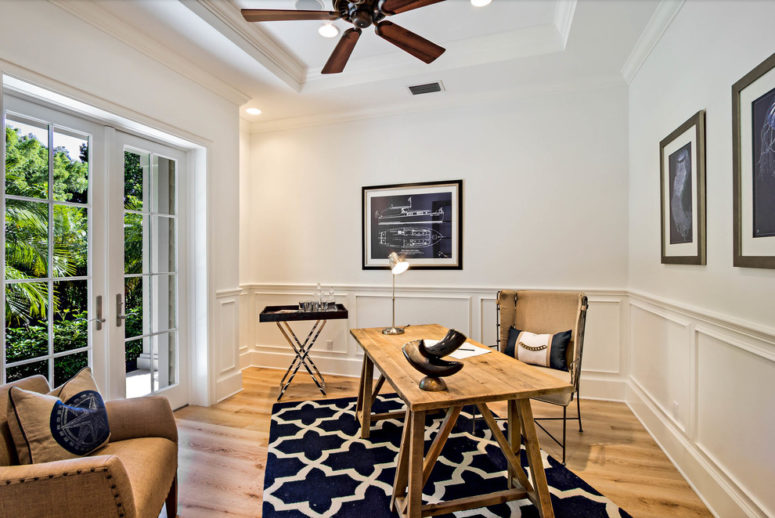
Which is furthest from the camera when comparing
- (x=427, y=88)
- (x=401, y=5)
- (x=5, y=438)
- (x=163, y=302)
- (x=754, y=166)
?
(x=427, y=88)

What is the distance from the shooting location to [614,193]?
10.8 feet

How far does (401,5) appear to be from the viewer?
1.80 meters

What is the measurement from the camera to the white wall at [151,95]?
2014mm

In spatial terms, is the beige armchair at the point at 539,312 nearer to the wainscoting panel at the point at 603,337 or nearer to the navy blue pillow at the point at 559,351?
the navy blue pillow at the point at 559,351

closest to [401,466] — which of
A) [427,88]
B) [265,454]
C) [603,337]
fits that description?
[265,454]

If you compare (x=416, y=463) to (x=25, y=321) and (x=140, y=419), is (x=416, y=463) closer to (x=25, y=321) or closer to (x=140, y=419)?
(x=140, y=419)

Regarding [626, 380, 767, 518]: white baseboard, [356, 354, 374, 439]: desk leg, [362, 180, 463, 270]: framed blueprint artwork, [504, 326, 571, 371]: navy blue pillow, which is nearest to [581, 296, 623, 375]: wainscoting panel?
[626, 380, 767, 518]: white baseboard

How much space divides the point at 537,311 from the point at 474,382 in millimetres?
1455

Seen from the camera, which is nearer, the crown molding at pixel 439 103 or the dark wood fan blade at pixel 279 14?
the dark wood fan blade at pixel 279 14

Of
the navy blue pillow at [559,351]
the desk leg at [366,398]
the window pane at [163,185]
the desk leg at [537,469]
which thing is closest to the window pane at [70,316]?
the window pane at [163,185]

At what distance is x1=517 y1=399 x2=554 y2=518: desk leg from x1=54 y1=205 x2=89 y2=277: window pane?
110 inches

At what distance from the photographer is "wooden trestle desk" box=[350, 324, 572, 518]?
1582 millimetres

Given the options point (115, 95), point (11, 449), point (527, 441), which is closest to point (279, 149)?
point (115, 95)

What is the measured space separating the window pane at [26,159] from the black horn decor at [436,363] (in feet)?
7.71
